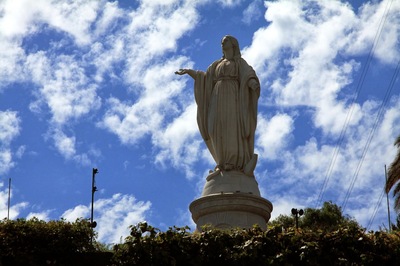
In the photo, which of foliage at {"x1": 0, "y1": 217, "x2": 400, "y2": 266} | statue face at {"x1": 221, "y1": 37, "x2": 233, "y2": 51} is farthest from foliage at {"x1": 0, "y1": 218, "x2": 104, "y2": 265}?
statue face at {"x1": 221, "y1": 37, "x2": 233, "y2": 51}

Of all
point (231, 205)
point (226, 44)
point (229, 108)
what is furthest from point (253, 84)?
point (231, 205)

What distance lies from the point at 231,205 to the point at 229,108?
9.34 feet

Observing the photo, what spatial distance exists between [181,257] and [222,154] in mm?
6804

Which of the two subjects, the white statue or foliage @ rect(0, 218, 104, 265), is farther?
the white statue

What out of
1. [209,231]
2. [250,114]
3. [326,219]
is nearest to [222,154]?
[250,114]

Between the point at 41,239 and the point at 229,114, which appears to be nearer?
the point at 41,239

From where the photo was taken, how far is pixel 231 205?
2075 centimetres

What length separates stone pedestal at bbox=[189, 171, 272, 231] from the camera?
20.7 metres

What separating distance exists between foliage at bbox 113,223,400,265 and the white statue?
20.2 ft

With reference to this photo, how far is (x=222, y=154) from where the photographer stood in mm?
22125

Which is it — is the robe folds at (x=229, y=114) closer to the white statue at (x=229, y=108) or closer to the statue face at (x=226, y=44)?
Result: the white statue at (x=229, y=108)

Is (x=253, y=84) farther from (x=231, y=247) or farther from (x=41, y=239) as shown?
(x=41, y=239)

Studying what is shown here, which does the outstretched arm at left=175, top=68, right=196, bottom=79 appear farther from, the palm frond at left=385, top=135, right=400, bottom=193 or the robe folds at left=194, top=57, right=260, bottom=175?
the palm frond at left=385, top=135, right=400, bottom=193

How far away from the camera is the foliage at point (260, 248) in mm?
15406
